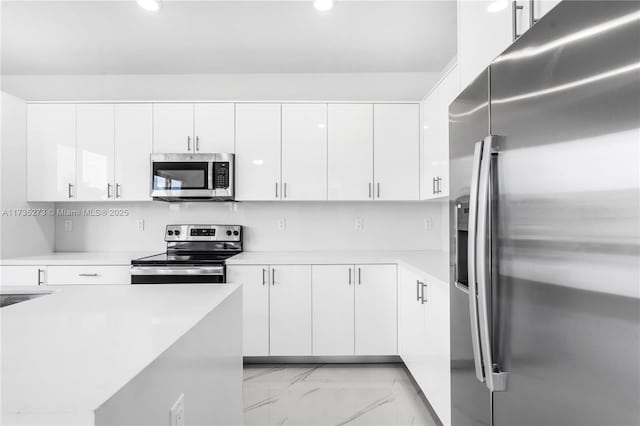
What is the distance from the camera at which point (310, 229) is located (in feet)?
11.8

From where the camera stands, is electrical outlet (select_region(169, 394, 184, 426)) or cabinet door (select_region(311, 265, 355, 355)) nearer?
electrical outlet (select_region(169, 394, 184, 426))

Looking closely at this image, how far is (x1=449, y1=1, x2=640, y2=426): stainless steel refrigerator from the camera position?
26.4 inches

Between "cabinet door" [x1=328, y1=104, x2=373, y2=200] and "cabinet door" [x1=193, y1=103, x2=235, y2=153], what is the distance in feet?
2.80

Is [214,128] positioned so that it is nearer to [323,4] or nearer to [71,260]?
[323,4]

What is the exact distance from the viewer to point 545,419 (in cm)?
93

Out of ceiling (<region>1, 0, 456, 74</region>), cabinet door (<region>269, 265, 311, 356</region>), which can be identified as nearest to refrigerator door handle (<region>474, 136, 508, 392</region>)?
ceiling (<region>1, 0, 456, 74</region>)

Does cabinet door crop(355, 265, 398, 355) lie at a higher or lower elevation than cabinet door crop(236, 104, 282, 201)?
lower

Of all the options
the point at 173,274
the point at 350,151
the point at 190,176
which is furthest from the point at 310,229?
the point at 173,274

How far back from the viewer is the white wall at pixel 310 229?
3.58 meters

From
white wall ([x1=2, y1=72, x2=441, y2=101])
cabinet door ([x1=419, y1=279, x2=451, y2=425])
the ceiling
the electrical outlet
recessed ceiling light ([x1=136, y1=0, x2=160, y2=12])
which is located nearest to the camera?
the electrical outlet

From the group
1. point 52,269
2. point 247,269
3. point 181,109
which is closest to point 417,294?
point 247,269

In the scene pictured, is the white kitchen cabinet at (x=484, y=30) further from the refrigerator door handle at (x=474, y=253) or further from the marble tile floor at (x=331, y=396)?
the marble tile floor at (x=331, y=396)

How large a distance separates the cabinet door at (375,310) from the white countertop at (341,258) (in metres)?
0.10

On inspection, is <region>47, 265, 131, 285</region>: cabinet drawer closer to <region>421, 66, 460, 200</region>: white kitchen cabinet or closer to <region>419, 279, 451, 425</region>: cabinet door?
<region>419, 279, 451, 425</region>: cabinet door
